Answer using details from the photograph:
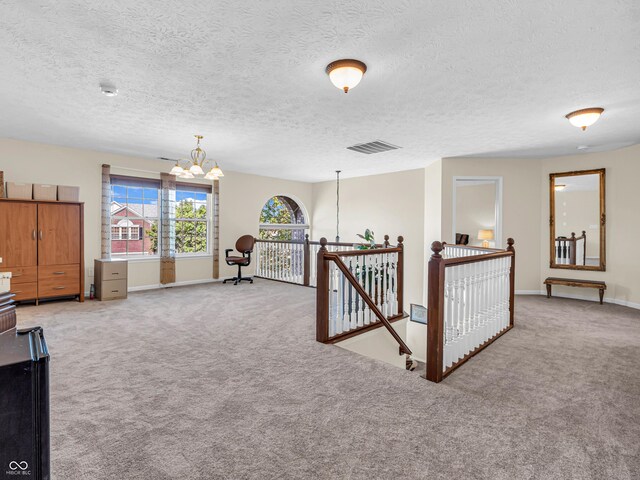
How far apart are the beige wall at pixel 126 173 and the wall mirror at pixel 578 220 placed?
614 centimetres

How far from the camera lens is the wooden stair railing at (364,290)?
345 centimetres

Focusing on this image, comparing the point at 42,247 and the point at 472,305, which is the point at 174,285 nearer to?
the point at 42,247

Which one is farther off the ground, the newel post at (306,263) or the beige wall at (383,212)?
the beige wall at (383,212)

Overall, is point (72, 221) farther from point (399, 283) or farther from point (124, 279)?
point (399, 283)

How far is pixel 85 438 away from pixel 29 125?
14.6 ft

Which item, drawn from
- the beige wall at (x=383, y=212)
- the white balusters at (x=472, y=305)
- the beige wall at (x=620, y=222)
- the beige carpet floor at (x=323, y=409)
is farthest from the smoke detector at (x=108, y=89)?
the beige wall at (x=620, y=222)

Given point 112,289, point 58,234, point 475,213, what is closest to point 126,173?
point 58,234

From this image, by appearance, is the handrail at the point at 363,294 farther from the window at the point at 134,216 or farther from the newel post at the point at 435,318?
the window at the point at 134,216

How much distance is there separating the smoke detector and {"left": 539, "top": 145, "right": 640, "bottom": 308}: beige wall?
705 cm

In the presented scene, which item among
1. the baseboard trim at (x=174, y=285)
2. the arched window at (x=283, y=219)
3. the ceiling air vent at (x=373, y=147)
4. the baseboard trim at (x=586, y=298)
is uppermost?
the ceiling air vent at (x=373, y=147)

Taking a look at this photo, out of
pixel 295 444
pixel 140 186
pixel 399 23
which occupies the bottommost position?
pixel 295 444

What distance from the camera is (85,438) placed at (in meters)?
1.85

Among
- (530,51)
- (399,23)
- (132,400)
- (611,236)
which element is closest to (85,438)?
(132,400)

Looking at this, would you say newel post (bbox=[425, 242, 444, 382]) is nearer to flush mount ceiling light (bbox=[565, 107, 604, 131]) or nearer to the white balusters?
the white balusters
